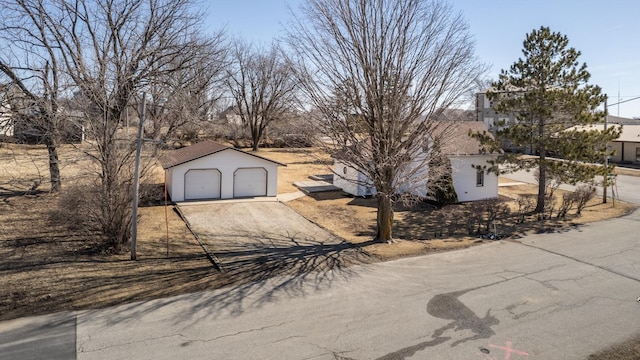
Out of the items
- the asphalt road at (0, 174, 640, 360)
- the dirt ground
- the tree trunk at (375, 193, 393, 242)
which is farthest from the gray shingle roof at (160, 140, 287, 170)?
the asphalt road at (0, 174, 640, 360)

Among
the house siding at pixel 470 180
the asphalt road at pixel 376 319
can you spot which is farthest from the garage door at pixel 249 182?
the asphalt road at pixel 376 319

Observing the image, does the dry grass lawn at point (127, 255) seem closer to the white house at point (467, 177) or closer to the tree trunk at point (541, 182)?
the white house at point (467, 177)

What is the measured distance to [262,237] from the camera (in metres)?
14.8

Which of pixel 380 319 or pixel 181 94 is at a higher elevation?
pixel 181 94

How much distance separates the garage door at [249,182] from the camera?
861 inches

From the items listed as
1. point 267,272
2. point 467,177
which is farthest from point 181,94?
point 467,177

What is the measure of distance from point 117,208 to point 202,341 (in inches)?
277

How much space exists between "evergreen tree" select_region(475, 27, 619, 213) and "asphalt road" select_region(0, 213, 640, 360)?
717cm

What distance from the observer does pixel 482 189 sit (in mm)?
23188

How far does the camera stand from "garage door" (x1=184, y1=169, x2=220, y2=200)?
68.4 feet

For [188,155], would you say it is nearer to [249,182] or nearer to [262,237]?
[249,182]

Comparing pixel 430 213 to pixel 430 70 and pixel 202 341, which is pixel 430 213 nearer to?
pixel 430 70

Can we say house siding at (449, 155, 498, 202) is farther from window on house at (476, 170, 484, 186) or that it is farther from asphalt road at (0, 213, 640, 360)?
asphalt road at (0, 213, 640, 360)

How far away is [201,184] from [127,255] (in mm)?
9222
